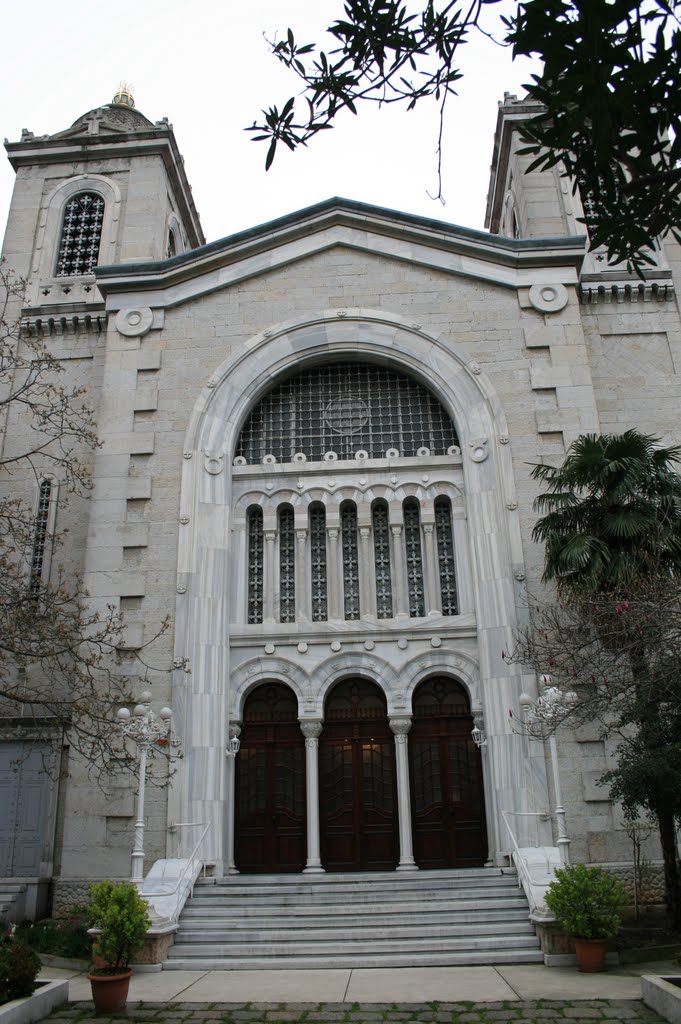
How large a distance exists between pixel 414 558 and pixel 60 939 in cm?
1042

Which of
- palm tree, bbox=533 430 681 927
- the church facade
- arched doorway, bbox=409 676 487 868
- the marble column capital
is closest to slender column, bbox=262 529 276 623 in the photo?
the church facade

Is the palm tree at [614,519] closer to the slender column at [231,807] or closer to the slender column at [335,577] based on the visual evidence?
the slender column at [335,577]

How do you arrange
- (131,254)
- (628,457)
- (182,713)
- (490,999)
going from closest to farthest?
(490,999) < (628,457) < (182,713) < (131,254)

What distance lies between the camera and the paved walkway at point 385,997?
955 cm

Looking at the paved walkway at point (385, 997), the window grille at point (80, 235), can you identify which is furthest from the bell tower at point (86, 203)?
the paved walkway at point (385, 997)

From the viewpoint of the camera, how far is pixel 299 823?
18141 millimetres

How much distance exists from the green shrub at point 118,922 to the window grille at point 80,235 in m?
18.1

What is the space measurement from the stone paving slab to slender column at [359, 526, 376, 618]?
9706 millimetres

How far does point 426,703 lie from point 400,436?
6.39 metres

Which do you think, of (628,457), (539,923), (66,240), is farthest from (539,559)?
(66,240)

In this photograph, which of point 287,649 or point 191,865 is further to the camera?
point 287,649

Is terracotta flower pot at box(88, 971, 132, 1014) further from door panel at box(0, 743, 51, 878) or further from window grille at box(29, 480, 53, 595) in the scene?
window grille at box(29, 480, 53, 595)

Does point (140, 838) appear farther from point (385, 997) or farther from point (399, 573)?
point (399, 573)

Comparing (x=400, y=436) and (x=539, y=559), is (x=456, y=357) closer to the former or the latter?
(x=400, y=436)
